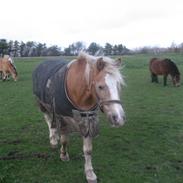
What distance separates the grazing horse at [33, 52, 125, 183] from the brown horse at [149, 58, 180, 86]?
1310 centimetres

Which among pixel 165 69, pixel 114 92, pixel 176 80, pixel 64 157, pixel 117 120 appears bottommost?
pixel 176 80

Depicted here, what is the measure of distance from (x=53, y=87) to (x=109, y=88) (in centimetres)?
133

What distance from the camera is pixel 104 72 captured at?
455 centimetres

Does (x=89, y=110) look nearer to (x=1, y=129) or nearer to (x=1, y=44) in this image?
(x=1, y=129)

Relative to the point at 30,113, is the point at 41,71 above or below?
above

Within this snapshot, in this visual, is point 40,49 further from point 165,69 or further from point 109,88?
point 109,88

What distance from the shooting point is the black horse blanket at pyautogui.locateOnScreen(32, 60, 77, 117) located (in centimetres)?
520

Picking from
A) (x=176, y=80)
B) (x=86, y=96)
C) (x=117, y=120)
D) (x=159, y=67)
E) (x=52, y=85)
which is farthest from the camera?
(x=159, y=67)

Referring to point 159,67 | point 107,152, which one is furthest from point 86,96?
point 159,67

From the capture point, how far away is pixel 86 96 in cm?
491

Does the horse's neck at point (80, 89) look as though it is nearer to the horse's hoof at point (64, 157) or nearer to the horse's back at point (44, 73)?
the horse's back at point (44, 73)

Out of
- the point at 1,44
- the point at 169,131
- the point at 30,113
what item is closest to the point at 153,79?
the point at 30,113

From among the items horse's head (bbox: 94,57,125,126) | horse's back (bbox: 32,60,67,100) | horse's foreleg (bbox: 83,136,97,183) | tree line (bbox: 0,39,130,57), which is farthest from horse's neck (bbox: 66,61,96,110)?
tree line (bbox: 0,39,130,57)

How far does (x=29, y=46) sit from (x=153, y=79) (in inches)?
2078
